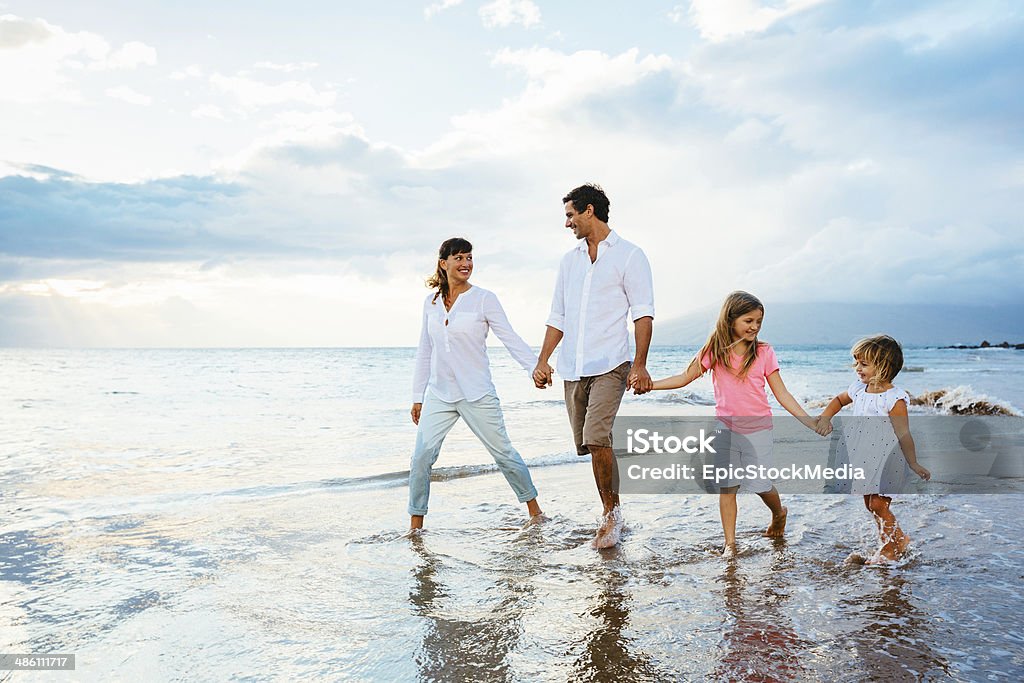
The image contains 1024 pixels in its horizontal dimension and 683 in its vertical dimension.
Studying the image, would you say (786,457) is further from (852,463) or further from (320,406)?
(320,406)

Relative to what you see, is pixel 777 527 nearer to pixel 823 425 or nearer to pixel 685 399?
pixel 823 425

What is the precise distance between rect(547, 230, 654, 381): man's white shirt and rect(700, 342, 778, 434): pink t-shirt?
631mm

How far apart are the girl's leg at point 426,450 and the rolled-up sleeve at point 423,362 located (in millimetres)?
214

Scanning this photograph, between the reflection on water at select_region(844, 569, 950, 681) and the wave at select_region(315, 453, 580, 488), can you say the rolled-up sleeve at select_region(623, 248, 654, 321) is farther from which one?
the wave at select_region(315, 453, 580, 488)

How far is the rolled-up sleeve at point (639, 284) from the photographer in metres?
5.23

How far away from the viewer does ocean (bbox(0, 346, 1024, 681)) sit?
326 centimetres

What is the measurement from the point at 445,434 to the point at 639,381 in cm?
169

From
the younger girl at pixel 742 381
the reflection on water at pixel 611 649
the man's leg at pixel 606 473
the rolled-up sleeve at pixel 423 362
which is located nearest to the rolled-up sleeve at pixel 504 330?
the rolled-up sleeve at pixel 423 362

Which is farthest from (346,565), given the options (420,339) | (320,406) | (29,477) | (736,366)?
(320,406)

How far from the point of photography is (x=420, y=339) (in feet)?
18.9

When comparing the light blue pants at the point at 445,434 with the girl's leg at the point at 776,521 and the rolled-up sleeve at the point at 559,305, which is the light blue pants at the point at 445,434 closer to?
the rolled-up sleeve at the point at 559,305

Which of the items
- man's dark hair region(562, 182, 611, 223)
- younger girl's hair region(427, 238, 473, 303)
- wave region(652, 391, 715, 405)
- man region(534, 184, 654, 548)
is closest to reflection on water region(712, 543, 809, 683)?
man region(534, 184, 654, 548)

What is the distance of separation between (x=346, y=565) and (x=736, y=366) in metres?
2.91

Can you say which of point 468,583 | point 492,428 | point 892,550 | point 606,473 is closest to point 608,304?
point 606,473
